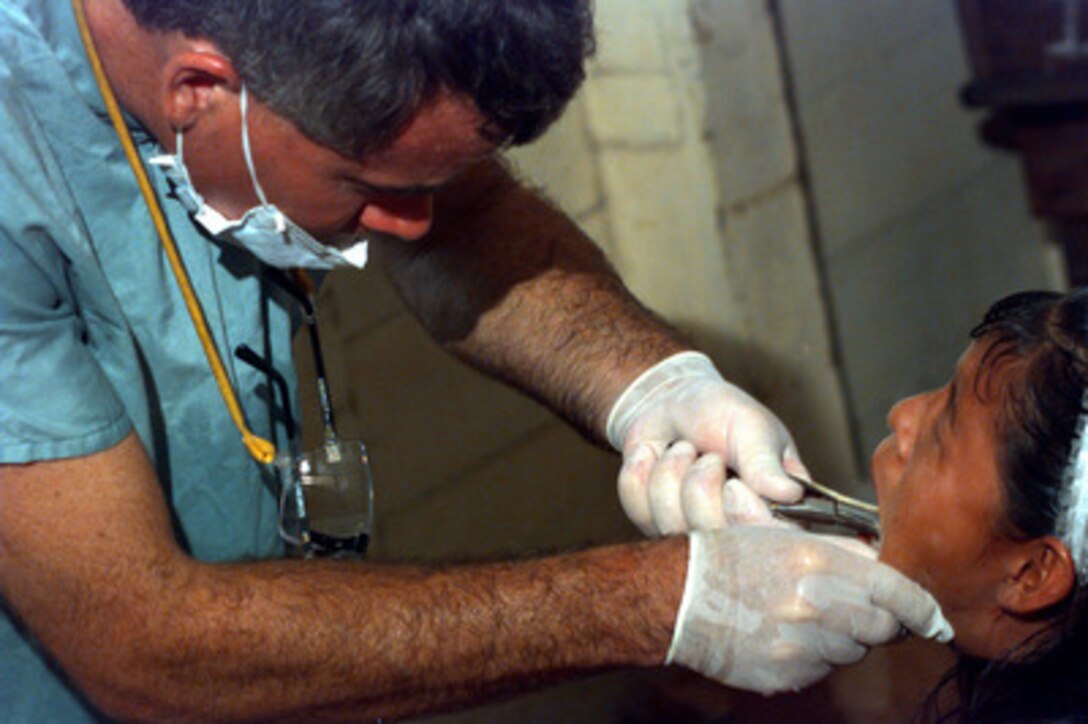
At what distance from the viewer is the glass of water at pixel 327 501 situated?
5.83 feet

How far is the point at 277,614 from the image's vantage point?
1471 millimetres

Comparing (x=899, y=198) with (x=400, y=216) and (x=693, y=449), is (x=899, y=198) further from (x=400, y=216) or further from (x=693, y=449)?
(x=400, y=216)

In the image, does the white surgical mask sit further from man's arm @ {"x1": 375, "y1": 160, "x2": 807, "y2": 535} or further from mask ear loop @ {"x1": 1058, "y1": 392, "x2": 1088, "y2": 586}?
mask ear loop @ {"x1": 1058, "y1": 392, "x2": 1088, "y2": 586}

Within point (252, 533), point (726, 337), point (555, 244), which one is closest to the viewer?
point (252, 533)

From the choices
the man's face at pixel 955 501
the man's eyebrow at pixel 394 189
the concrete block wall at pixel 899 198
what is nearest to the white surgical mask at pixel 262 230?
the man's eyebrow at pixel 394 189

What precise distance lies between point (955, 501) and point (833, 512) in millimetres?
161

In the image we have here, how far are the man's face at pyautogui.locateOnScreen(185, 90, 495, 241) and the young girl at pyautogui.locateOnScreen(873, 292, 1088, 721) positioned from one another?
0.64 metres

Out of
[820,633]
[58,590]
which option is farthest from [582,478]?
[58,590]

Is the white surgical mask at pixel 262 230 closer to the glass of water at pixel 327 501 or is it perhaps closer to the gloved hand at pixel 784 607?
the glass of water at pixel 327 501

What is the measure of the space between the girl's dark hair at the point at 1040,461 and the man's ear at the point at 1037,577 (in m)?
0.01

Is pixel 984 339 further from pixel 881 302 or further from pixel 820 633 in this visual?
pixel 881 302

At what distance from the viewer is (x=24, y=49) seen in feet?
4.91

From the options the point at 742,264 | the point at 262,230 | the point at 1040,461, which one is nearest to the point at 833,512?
the point at 1040,461

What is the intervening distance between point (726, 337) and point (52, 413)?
2.10m
